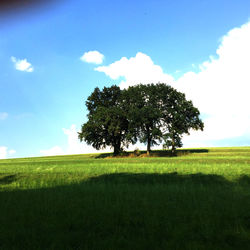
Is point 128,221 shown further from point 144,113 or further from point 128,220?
point 144,113

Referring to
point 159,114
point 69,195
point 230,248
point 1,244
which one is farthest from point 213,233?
point 159,114

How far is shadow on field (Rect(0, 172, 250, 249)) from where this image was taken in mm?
5762

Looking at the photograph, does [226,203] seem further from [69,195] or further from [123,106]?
[123,106]

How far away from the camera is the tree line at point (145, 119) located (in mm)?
53188

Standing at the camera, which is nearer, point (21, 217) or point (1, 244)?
point (1, 244)

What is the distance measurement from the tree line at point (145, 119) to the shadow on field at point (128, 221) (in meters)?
41.4

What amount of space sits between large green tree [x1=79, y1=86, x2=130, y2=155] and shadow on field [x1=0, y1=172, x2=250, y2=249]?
4361 cm

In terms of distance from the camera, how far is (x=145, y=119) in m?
51.3

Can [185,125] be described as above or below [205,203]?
above

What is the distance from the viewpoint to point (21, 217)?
8109 millimetres

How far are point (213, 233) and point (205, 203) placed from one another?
130 inches

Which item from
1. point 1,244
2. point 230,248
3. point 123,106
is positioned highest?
point 123,106

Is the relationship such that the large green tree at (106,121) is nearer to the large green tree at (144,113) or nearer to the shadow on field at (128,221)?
the large green tree at (144,113)

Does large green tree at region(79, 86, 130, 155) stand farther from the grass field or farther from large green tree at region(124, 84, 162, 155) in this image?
the grass field
